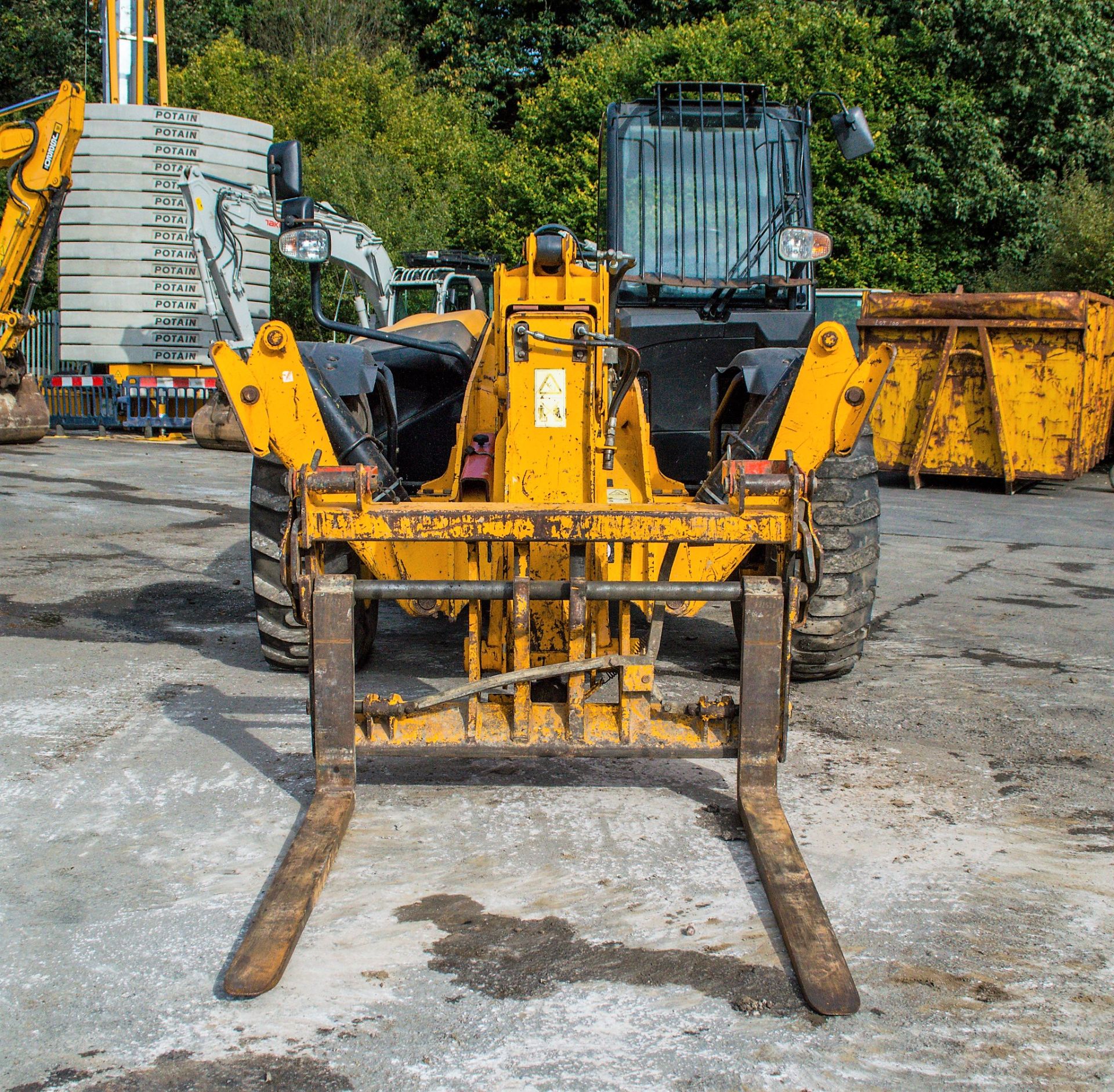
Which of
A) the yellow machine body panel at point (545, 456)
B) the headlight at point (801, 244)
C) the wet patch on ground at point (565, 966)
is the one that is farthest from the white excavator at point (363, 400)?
the headlight at point (801, 244)

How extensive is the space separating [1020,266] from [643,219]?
59.1 feet

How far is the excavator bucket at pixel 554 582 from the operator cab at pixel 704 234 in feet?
6.29

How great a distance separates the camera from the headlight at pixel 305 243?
4664mm

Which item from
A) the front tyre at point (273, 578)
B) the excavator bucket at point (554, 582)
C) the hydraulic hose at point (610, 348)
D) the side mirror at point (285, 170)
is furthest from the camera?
the front tyre at point (273, 578)

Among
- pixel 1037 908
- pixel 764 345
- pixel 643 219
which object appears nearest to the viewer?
pixel 1037 908

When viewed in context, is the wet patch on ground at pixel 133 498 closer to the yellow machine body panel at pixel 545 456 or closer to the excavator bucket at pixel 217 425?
the excavator bucket at pixel 217 425

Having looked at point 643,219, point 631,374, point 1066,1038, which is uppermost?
point 643,219

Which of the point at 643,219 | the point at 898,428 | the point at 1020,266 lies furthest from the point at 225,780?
the point at 1020,266

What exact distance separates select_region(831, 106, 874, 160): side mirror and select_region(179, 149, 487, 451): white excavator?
5687 millimetres

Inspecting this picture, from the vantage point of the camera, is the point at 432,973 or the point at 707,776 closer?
the point at 432,973

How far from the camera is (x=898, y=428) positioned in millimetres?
14172

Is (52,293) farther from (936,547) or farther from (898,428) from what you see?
(936,547)

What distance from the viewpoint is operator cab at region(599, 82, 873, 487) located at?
21.4ft

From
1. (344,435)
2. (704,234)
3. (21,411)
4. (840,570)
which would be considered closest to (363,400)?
(344,435)
